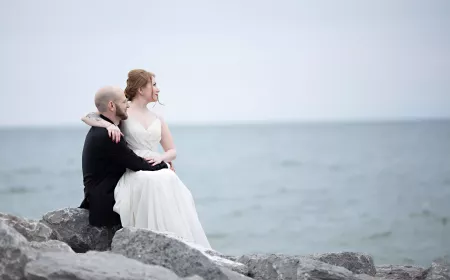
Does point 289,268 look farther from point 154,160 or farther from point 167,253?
point 154,160

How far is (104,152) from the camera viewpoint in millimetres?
6703

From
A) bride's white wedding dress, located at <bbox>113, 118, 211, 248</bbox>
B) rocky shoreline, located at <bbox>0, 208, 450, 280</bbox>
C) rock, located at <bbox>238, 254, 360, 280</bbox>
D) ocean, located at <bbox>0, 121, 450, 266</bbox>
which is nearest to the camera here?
rocky shoreline, located at <bbox>0, 208, 450, 280</bbox>

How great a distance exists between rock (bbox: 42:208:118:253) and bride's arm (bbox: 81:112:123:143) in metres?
0.77

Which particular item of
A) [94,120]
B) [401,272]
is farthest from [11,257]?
[401,272]

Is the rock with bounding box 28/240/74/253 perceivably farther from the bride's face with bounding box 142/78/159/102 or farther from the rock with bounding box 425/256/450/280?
the rock with bounding box 425/256/450/280

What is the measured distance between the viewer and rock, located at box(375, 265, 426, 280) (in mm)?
7288

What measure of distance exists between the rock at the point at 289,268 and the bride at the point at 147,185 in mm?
966

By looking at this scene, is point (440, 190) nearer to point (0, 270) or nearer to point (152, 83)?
Result: point (152, 83)

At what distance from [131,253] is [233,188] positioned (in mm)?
41801

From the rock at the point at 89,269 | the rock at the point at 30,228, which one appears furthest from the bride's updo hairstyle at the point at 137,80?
the rock at the point at 89,269

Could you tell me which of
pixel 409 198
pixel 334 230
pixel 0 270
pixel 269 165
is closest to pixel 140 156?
pixel 0 270

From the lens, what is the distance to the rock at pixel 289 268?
536cm

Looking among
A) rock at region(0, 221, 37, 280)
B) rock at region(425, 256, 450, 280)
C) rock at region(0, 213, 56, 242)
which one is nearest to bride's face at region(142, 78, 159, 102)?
rock at region(0, 213, 56, 242)

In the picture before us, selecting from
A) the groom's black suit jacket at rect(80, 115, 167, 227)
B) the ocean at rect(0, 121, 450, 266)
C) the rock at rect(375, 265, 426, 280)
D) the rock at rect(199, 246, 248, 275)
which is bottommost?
the ocean at rect(0, 121, 450, 266)
